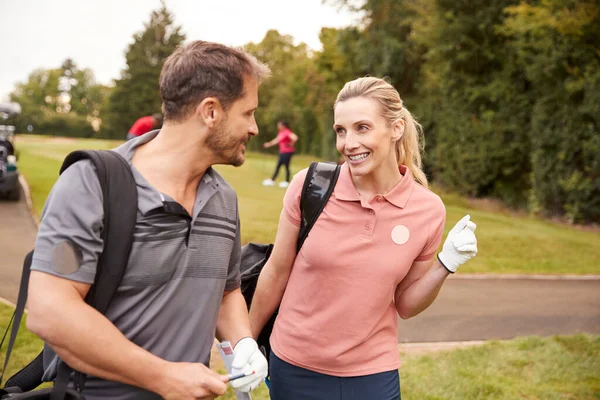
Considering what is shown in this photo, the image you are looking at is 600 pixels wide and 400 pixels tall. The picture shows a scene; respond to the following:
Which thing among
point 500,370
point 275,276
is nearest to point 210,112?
point 275,276

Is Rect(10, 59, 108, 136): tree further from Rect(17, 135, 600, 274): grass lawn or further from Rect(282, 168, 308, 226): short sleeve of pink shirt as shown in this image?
Rect(282, 168, 308, 226): short sleeve of pink shirt

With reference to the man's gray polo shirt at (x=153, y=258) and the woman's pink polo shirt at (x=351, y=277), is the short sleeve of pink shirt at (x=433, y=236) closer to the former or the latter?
the woman's pink polo shirt at (x=351, y=277)

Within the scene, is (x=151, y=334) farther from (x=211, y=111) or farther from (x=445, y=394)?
(x=445, y=394)

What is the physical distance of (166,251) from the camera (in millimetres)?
1932

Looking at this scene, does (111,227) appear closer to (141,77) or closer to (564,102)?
(564,102)

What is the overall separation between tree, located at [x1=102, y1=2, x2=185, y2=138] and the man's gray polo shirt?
6707cm

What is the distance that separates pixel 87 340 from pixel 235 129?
831 mm

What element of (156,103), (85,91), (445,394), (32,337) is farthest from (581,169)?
(85,91)

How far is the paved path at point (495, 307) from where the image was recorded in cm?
739

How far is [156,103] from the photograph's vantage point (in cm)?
6694

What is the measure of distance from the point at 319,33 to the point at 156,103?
3330 cm

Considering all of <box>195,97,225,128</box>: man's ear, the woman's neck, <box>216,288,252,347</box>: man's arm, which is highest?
<box>195,97,225,128</box>: man's ear

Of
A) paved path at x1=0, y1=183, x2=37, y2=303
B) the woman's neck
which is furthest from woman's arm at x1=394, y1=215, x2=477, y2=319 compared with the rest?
paved path at x1=0, y1=183, x2=37, y2=303

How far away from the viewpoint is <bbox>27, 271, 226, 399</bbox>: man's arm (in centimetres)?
170
